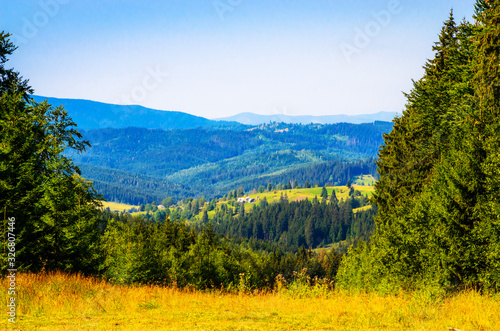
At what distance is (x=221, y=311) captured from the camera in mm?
12211

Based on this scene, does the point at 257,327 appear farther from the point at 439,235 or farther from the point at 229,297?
the point at 439,235

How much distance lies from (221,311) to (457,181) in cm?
1312

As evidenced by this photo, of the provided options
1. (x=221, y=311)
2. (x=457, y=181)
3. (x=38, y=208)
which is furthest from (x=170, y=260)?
(x=457, y=181)

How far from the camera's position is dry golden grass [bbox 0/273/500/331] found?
9.82 meters

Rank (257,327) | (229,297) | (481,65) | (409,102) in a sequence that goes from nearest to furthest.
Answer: (257,327), (229,297), (481,65), (409,102)

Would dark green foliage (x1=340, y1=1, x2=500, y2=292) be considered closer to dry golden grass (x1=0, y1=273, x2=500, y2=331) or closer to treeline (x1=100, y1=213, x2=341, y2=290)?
dry golden grass (x1=0, y1=273, x2=500, y2=331)

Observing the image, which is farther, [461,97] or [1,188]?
[461,97]

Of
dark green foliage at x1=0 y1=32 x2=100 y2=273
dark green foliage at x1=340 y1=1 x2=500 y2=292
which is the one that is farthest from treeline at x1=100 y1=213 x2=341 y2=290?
dark green foliage at x1=340 y1=1 x2=500 y2=292

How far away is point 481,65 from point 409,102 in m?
14.7

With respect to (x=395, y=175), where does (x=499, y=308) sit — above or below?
below

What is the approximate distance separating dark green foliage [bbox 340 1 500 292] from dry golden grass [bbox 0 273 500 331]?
265cm

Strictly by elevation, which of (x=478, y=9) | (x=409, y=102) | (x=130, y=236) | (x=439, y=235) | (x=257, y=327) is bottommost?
(x=130, y=236)

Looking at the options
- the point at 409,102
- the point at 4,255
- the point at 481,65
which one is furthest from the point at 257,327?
the point at 409,102

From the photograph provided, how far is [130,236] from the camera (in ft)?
181
